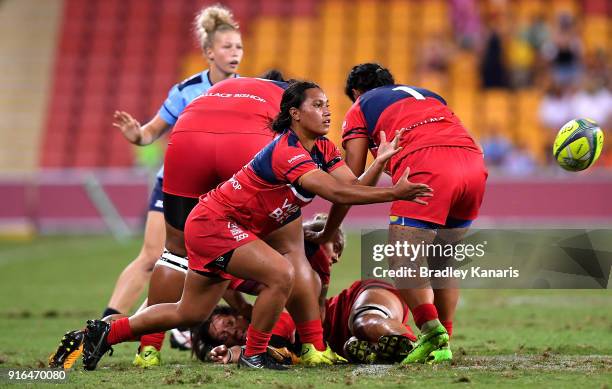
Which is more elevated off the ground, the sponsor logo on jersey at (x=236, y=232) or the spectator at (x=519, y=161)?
the sponsor logo on jersey at (x=236, y=232)

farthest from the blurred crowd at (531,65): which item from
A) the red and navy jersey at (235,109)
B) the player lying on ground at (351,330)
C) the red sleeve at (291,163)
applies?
the red sleeve at (291,163)

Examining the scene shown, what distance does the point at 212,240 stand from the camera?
19.9ft

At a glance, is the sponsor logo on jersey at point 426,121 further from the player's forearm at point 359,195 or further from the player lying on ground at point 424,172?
the player's forearm at point 359,195

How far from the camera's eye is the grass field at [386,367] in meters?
5.79

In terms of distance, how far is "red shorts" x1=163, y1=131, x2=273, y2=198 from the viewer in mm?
6586

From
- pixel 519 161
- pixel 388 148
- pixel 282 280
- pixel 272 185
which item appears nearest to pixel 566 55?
pixel 519 161

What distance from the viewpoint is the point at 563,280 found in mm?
7160

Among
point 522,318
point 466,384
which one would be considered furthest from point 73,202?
point 466,384

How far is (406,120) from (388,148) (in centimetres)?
61

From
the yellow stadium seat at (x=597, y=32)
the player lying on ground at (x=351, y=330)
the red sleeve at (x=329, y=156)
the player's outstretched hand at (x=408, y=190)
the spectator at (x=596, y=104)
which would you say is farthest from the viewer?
the yellow stadium seat at (x=597, y=32)

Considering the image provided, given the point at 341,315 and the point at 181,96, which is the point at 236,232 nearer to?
the point at 341,315

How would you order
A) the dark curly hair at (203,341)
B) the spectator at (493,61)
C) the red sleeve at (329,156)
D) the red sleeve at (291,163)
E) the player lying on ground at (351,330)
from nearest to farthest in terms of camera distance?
the red sleeve at (291,163) → the red sleeve at (329,156) → the player lying on ground at (351,330) → the dark curly hair at (203,341) → the spectator at (493,61)

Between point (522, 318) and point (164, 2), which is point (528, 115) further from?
point (522, 318)

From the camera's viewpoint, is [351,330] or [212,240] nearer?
[212,240]
